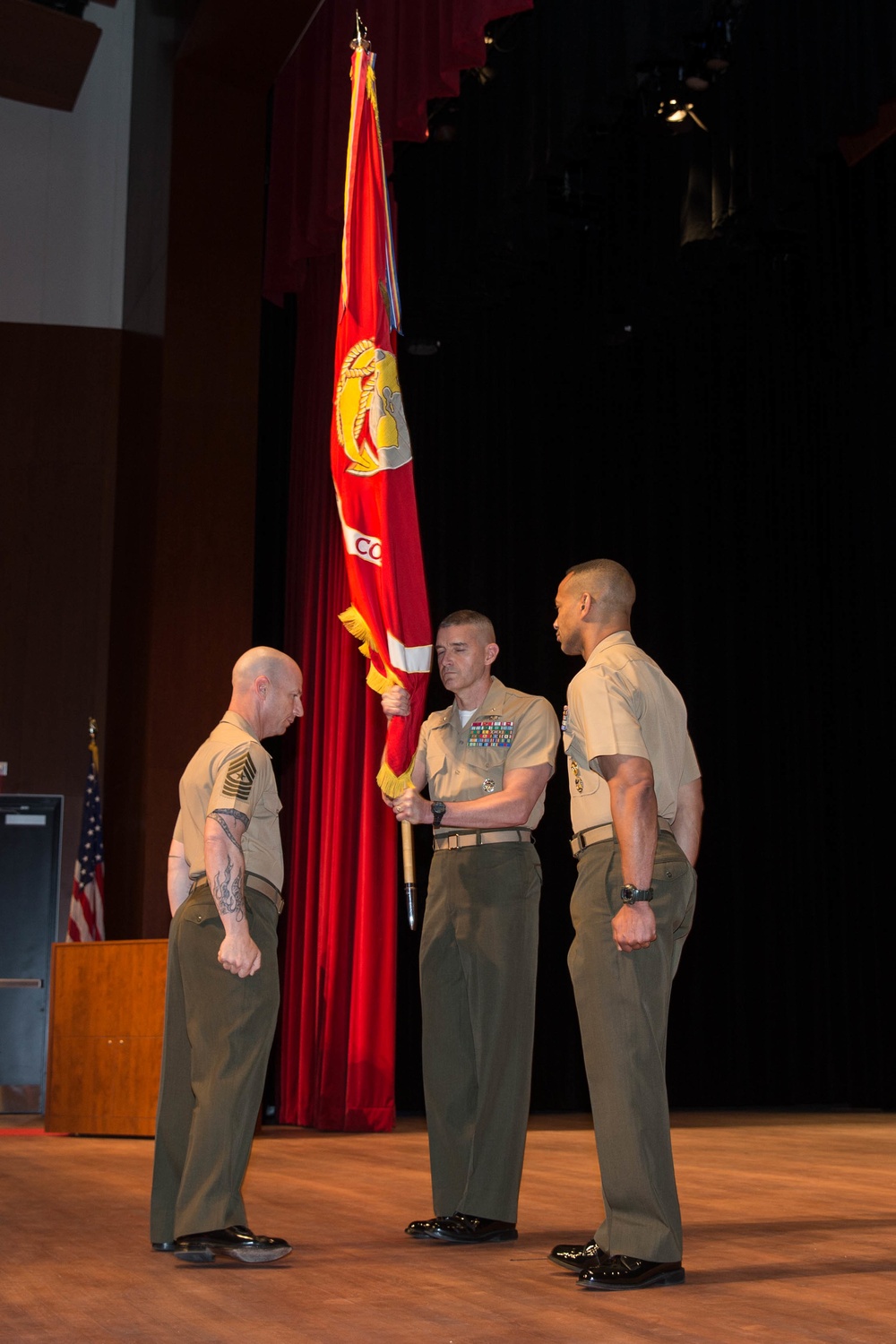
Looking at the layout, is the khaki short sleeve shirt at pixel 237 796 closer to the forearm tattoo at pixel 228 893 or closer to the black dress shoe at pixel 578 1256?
the forearm tattoo at pixel 228 893

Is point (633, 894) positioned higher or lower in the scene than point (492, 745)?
lower

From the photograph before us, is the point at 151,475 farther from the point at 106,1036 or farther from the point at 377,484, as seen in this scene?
the point at 377,484

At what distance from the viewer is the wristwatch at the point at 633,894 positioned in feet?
9.48

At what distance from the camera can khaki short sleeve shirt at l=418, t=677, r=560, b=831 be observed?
3.68 metres

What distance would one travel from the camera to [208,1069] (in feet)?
10.2

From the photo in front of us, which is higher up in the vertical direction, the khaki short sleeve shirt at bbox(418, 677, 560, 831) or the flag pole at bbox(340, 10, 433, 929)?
the flag pole at bbox(340, 10, 433, 929)

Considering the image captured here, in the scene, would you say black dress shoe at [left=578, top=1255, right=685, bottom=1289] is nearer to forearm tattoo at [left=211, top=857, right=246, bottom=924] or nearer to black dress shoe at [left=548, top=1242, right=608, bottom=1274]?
black dress shoe at [left=548, top=1242, right=608, bottom=1274]

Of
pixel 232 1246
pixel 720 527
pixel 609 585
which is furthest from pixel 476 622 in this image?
pixel 720 527

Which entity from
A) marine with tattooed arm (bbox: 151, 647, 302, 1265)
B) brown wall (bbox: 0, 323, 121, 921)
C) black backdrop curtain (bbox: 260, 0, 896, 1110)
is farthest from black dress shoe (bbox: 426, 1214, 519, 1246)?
brown wall (bbox: 0, 323, 121, 921)

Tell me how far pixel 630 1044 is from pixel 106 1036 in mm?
4187

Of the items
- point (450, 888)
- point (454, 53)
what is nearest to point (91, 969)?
point (450, 888)

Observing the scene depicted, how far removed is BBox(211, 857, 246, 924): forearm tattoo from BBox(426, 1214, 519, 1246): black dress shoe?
0.96 metres

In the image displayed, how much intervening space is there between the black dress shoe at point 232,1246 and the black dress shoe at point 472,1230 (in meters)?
0.46

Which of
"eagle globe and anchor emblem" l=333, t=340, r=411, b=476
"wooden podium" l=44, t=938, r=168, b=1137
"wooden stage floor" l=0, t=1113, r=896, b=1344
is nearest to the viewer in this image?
"wooden stage floor" l=0, t=1113, r=896, b=1344
